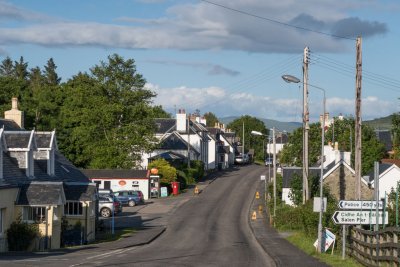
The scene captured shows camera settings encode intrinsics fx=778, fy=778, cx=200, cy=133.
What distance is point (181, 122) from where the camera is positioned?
115750 mm

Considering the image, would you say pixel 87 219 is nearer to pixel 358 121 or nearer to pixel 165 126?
pixel 358 121

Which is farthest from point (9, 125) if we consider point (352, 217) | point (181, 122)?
point (181, 122)

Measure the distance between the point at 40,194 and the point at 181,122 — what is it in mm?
75425

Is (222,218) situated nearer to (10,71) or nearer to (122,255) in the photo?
(122,255)

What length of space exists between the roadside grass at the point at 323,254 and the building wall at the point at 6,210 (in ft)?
48.1

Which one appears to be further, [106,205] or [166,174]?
[166,174]

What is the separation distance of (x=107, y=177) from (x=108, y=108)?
8726 millimetres

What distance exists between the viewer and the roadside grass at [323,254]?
93.7 ft

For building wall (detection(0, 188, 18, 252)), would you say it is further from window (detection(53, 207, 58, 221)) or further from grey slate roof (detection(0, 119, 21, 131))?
grey slate roof (detection(0, 119, 21, 131))

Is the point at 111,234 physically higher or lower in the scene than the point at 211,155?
lower

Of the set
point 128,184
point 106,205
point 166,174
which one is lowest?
point 106,205

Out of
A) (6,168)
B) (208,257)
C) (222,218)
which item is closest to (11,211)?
(6,168)

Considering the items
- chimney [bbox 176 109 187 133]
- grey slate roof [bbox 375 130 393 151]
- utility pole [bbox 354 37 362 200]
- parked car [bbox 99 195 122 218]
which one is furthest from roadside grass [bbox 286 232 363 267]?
grey slate roof [bbox 375 130 393 151]

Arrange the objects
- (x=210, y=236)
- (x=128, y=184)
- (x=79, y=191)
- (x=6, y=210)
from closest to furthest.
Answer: (x=6, y=210) → (x=79, y=191) → (x=210, y=236) → (x=128, y=184)
